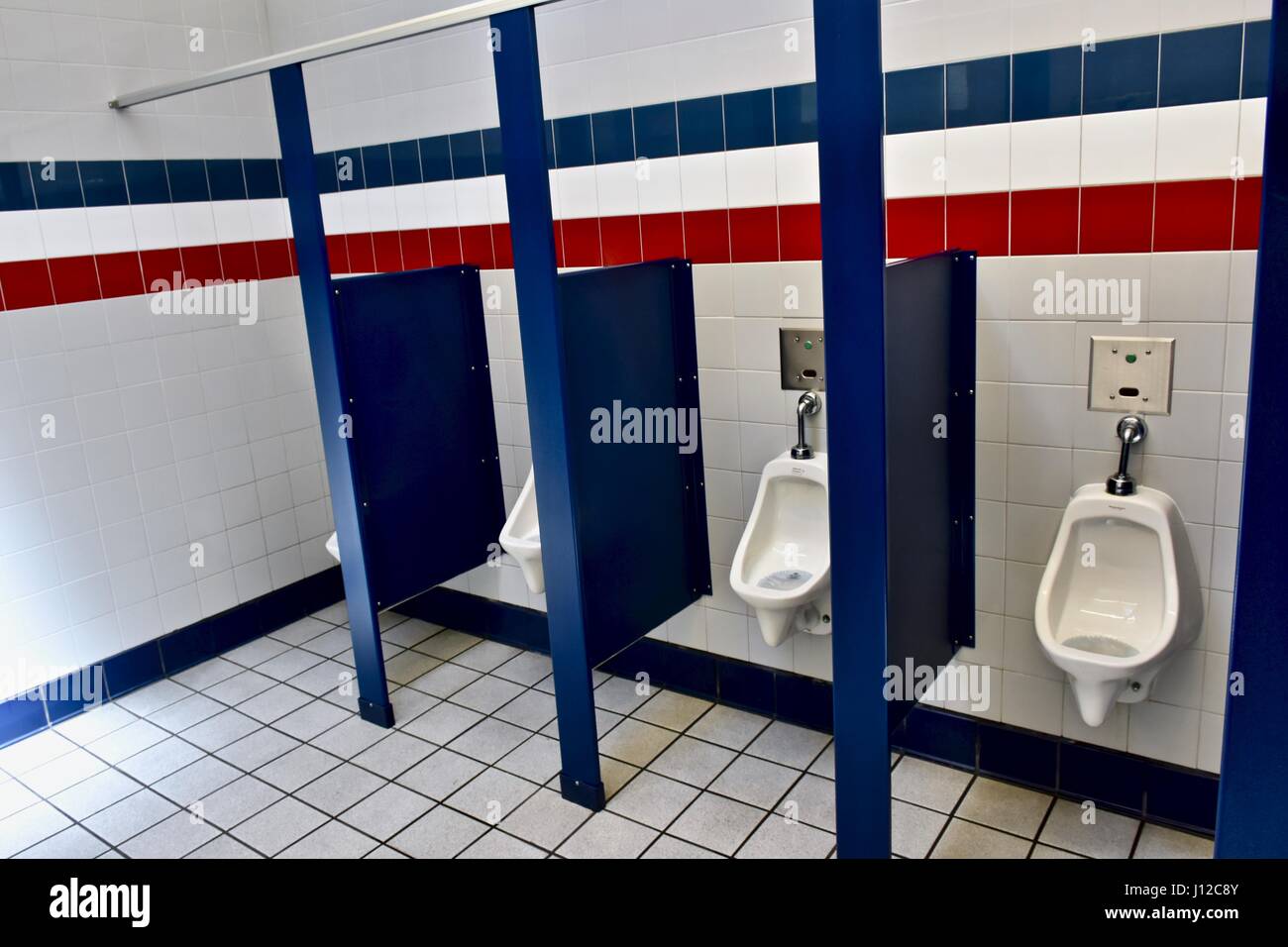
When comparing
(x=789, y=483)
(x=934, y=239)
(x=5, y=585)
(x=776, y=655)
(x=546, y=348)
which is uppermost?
(x=934, y=239)

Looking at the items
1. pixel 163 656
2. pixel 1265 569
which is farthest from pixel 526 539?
pixel 1265 569

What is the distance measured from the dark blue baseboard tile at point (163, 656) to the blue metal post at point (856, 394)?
9.32 feet

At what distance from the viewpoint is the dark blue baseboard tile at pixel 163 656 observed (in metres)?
3.50

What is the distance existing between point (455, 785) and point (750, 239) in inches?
75.2

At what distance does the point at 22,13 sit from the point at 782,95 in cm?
262

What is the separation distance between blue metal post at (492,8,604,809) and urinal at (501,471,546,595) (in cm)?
31

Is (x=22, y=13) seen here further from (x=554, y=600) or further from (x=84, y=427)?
(x=554, y=600)

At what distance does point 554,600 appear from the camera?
2.80 meters

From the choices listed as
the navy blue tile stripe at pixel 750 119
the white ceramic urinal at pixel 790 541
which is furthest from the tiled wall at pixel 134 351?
the white ceramic urinal at pixel 790 541

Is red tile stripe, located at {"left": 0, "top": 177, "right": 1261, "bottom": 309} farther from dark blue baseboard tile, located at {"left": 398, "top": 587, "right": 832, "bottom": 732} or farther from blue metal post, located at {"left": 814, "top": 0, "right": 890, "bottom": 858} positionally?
dark blue baseboard tile, located at {"left": 398, "top": 587, "right": 832, "bottom": 732}

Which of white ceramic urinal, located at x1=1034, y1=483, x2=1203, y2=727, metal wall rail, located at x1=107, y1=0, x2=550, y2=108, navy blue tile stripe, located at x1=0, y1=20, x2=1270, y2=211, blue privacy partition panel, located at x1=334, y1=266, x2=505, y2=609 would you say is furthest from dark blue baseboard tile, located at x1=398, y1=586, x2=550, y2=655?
metal wall rail, located at x1=107, y1=0, x2=550, y2=108

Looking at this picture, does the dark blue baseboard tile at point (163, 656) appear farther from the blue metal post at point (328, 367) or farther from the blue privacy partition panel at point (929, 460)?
the blue privacy partition panel at point (929, 460)

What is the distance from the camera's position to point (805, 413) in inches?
118

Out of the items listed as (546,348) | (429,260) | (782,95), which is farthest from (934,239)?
(429,260)
